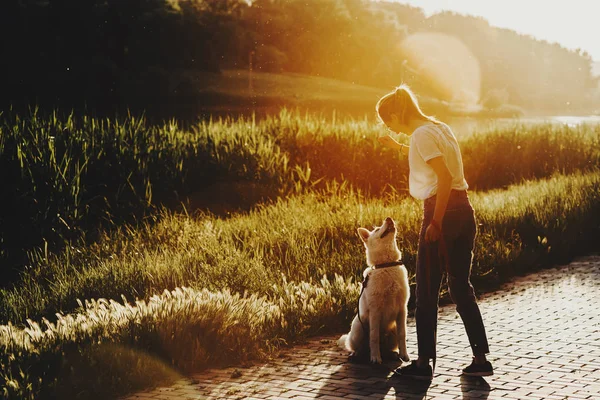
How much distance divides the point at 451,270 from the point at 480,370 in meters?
0.81

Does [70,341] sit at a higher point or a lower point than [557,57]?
lower

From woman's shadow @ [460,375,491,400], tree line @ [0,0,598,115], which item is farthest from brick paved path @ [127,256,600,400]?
tree line @ [0,0,598,115]

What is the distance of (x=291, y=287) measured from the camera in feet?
27.3

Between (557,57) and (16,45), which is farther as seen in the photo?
(557,57)

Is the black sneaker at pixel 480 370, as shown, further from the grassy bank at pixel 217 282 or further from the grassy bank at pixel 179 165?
the grassy bank at pixel 179 165

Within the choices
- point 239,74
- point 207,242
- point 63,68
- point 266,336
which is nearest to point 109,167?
point 207,242

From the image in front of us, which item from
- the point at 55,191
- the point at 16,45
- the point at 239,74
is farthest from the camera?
the point at 239,74

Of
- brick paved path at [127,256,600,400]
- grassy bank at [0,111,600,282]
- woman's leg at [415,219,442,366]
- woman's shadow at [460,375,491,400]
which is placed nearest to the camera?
woman's shadow at [460,375,491,400]

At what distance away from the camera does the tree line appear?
37.1 meters

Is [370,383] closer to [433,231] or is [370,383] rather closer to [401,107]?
[433,231]

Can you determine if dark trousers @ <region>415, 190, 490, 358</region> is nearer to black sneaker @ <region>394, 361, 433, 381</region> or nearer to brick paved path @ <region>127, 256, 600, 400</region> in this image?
black sneaker @ <region>394, 361, 433, 381</region>

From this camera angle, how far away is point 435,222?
18.6ft

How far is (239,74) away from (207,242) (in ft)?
126

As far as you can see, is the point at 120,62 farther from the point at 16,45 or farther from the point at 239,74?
the point at 239,74
